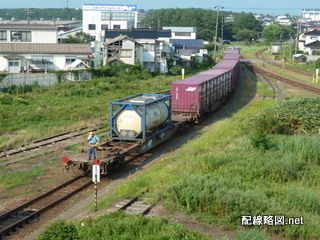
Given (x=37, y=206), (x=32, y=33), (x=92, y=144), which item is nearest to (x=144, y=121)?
(x=92, y=144)

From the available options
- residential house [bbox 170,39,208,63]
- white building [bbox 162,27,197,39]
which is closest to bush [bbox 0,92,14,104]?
Result: residential house [bbox 170,39,208,63]

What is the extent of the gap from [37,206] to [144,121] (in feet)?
23.8

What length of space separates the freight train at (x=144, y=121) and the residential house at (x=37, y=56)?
31399 mm

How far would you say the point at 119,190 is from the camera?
55.4 feet

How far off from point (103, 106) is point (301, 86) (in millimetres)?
26780

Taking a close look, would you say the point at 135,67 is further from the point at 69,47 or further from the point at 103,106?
the point at 103,106

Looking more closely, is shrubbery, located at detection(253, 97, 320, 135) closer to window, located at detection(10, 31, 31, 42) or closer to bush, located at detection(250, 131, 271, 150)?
bush, located at detection(250, 131, 271, 150)

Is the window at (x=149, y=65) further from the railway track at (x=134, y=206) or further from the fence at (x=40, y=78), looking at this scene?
the railway track at (x=134, y=206)

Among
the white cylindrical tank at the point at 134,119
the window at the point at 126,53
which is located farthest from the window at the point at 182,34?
the white cylindrical tank at the point at 134,119

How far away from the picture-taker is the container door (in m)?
56.6

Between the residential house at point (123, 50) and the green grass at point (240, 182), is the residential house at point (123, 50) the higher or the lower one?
the higher one

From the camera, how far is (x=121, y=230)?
12203 mm

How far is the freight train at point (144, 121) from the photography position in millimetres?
19766

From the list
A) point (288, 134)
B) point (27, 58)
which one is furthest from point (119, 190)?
point (27, 58)
